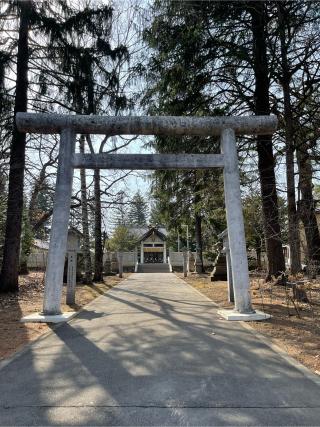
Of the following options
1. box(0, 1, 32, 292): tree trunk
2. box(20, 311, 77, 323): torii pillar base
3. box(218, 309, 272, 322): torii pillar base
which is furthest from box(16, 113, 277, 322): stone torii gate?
box(0, 1, 32, 292): tree trunk

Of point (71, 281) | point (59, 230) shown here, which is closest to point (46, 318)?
point (59, 230)

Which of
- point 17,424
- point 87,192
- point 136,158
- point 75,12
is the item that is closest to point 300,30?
point 136,158

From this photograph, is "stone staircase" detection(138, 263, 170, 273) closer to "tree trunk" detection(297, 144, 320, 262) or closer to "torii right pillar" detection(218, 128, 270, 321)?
"tree trunk" detection(297, 144, 320, 262)

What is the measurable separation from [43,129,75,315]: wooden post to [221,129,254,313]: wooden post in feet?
11.5

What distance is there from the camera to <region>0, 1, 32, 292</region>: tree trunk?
1373 centimetres

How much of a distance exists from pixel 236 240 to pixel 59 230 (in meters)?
3.83

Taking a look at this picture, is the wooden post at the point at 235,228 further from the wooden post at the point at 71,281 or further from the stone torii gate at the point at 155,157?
the wooden post at the point at 71,281

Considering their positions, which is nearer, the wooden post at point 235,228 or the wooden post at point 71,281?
the wooden post at point 235,228

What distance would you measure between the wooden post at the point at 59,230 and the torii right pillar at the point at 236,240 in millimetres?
3515

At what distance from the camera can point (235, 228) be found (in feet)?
29.4

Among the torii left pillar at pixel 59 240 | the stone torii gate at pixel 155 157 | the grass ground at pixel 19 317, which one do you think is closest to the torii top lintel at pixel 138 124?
the stone torii gate at pixel 155 157

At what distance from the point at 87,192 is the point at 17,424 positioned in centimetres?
1527

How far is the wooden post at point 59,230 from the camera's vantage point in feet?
28.0

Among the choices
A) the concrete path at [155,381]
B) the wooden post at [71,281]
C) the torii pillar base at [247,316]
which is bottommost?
the concrete path at [155,381]
